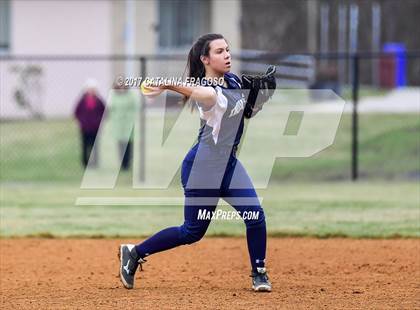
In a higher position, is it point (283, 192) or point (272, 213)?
point (272, 213)

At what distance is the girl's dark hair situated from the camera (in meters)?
7.73

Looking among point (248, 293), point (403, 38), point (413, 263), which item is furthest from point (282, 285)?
point (403, 38)

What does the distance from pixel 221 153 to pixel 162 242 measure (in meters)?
0.89

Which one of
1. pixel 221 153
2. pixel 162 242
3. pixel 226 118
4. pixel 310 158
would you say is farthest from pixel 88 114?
pixel 226 118

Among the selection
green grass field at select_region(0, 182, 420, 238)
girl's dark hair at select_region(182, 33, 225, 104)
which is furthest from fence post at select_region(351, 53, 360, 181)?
girl's dark hair at select_region(182, 33, 225, 104)

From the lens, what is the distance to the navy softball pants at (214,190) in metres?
7.83

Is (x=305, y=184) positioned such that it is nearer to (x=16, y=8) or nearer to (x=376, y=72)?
(x=16, y=8)

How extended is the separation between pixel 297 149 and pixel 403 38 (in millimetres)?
23906

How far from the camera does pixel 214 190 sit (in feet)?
25.7

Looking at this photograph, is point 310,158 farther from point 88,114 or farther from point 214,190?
point 214,190

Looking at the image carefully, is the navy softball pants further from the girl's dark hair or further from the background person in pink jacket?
the background person in pink jacket

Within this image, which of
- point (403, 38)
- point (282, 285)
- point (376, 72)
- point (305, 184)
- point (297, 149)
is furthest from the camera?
point (403, 38)

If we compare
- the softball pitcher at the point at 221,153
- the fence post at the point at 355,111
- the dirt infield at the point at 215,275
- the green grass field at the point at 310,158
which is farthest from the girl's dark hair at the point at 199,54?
the green grass field at the point at 310,158

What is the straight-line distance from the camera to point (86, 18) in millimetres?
30172
